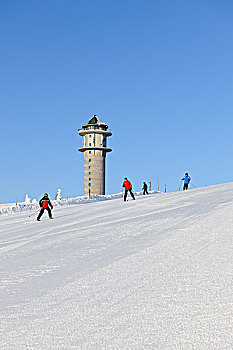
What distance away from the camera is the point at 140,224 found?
13719mm

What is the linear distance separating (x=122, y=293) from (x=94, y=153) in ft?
229

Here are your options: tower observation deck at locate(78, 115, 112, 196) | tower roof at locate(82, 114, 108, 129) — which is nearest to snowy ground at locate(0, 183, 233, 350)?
tower observation deck at locate(78, 115, 112, 196)

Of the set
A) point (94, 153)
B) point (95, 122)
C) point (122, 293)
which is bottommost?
point (122, 293)

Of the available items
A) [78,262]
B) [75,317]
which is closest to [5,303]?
[75,317]

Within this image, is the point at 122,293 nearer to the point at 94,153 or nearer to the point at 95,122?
the point at 94,153

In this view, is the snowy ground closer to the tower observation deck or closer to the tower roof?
the tower observation deck

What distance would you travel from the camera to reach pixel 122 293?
5922mm

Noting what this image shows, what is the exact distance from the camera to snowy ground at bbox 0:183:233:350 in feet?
14.5

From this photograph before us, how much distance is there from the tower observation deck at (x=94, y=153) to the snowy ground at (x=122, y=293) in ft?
203

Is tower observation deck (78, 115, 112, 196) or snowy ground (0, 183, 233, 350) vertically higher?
tower observation deck (78, 115, 112, 196)

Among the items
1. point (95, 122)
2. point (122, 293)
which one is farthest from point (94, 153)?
point (122, 293)

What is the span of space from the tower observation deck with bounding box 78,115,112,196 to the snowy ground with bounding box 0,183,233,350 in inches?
2434

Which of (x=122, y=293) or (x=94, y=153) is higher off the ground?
(x=94, y=153)

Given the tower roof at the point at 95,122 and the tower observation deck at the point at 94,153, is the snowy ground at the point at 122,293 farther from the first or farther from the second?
the tower roof at the point at 95,122
